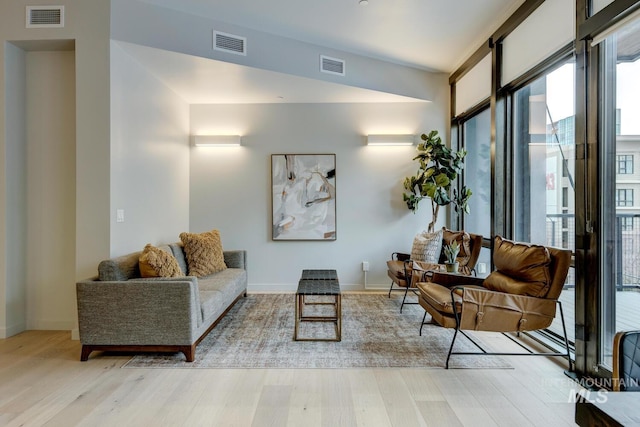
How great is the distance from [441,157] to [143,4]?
3815 millimetres

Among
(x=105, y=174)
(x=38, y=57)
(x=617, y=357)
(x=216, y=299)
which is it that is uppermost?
(x=38, y=57)

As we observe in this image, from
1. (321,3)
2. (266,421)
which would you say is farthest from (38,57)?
(266,421)

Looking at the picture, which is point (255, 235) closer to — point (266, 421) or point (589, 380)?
point (266, 421)

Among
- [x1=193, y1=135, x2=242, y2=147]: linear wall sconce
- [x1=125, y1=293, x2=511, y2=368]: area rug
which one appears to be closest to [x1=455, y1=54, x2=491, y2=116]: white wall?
[x1=125, y1=293, x2=511, y2=368]: area rug

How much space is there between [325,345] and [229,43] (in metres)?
3.28

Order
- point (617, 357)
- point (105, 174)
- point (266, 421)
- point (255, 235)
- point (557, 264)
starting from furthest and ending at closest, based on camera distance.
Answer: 1. point (255, 235)
2. point (105, 174)
3. point (557, 264)
4. point (266, 421)
5. point (617, 357)

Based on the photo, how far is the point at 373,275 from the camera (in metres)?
4.87

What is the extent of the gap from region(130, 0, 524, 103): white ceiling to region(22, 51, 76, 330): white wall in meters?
0.85

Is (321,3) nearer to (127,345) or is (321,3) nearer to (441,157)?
(441,157)

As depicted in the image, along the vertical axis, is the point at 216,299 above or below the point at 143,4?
below

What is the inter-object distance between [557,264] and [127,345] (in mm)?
3468

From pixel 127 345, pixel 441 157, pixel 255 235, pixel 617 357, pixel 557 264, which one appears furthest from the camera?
pixel 255 235

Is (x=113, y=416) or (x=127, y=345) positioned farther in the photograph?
(x=127, y=345)

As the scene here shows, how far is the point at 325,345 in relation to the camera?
2896 mm
